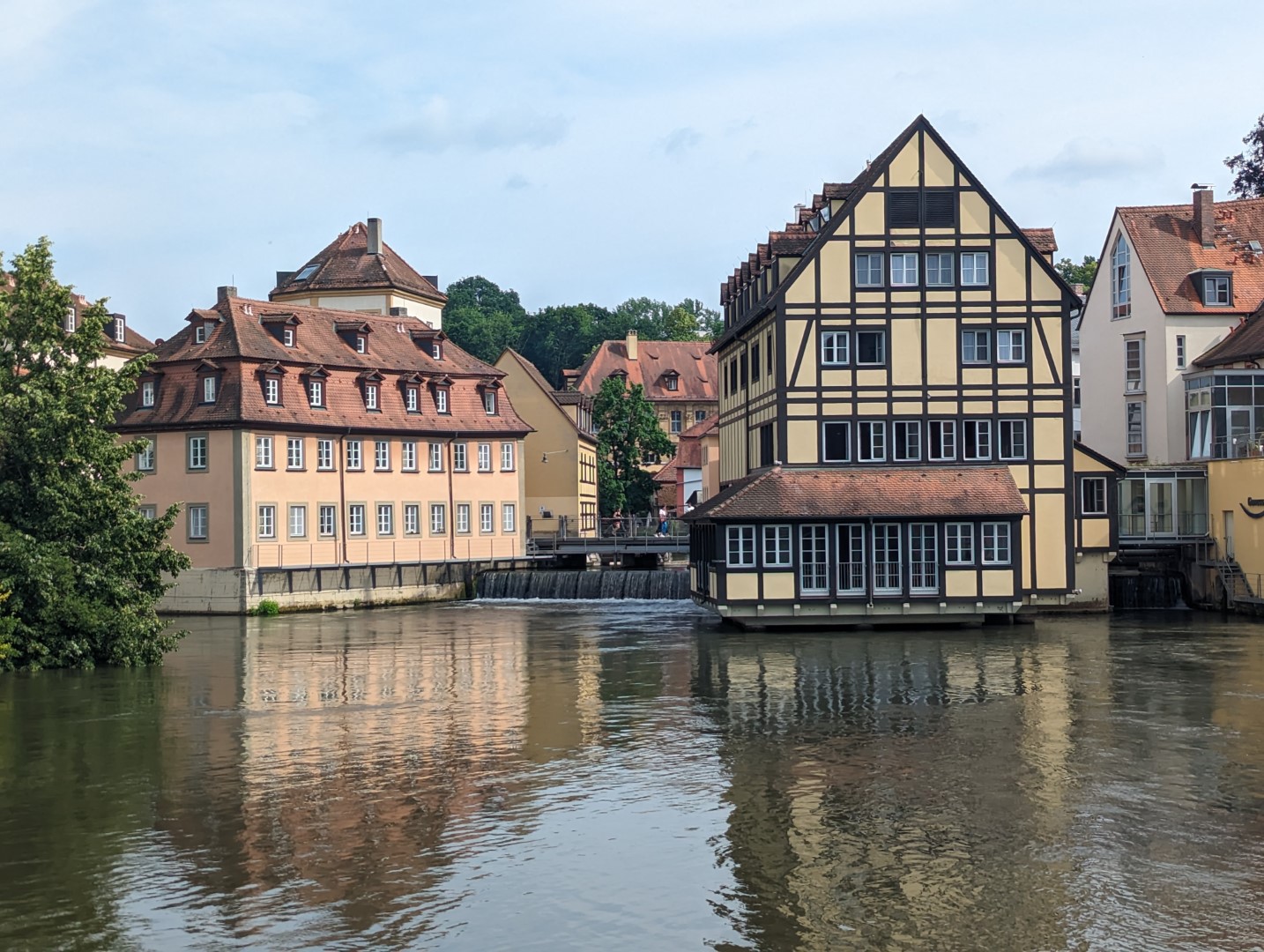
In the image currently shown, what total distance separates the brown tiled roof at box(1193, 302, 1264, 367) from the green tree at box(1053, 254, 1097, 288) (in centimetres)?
6238

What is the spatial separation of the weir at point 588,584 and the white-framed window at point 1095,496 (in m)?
17.5

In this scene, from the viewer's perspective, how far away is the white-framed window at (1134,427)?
60625mm

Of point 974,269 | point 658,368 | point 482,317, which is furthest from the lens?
point 482,317

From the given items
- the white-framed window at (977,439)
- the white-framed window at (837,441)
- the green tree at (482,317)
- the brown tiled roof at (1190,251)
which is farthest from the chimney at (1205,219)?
the green tree at (482,317)

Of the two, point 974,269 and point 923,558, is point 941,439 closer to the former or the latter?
point 923,558

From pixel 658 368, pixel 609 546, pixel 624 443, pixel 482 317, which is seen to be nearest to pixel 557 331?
pixel 482 317

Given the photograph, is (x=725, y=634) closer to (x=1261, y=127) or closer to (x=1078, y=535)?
(x=1078, y=535)

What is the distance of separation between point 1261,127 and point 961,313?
1253 inches

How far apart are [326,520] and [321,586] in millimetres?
2873

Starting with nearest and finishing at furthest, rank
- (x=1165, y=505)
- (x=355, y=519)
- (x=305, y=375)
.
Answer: (x=1165, y=505), (x=305, y=375), (x=355, y=519)

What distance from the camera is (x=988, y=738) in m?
25.9

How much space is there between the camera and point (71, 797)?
21.8m

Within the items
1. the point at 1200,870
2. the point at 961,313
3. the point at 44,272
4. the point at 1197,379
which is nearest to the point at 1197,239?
the point at 1197,379

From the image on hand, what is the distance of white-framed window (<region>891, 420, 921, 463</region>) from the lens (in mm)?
47125
